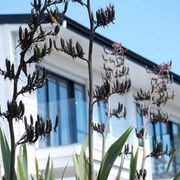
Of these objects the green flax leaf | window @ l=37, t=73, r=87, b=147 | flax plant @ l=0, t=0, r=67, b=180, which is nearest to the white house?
window @ l=37, t=73, r=87, b=147

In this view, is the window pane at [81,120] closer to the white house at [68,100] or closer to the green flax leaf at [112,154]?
the white house at [68,100]

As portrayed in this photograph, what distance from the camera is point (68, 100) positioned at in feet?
50.4

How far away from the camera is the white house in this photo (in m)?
15.3

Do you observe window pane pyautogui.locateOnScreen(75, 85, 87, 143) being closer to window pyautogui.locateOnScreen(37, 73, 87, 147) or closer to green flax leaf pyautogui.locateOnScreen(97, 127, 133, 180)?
window pyautogui.locateOnScreen(37, 73, 87, 147)

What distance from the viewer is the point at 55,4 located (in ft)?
11.9

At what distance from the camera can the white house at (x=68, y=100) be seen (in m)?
15.3

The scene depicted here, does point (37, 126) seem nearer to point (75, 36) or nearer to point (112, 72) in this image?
point (112, 72)

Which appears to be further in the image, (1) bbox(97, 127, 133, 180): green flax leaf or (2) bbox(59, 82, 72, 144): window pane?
(2) bbox(59, 82, 72, 144): window pane

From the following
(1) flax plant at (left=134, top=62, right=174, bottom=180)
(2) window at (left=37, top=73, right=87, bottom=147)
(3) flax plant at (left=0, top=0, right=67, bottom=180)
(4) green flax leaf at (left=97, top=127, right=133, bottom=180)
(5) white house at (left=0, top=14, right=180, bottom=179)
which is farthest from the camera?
(5) white house at (left=0, top=14, right=180, bottom=179)

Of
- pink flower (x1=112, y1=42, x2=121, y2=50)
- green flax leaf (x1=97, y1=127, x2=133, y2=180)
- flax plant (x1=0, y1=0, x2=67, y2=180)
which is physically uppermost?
pink flower (x1=112, y1=42, x2=121, y2=50)

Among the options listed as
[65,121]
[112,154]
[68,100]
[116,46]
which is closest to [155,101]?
[116,46]

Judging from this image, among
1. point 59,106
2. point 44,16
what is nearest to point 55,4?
point 44,16

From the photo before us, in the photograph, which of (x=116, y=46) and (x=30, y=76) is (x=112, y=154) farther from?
(x=116, y=46)

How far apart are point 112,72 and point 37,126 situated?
3.68 metres
